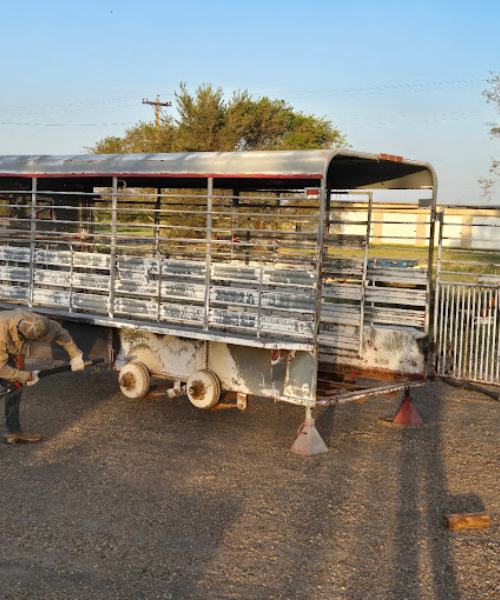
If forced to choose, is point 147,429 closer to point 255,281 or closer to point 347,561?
point 255,281

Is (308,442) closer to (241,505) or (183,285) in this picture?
(241,505)

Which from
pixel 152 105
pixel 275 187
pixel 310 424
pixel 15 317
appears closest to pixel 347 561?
pixel 310 424

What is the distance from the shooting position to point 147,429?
821cm

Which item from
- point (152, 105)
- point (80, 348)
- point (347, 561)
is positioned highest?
point (152, 105)

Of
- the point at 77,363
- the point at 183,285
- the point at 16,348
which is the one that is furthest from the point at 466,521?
the point at 16,348

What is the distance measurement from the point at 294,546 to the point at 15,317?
3812 mm

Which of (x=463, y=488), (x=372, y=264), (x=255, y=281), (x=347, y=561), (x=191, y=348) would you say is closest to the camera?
(x=347, y=561)

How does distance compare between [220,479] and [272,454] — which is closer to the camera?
[220,479]

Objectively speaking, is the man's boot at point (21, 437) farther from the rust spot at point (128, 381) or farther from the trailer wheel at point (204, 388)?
the trailer wheel at point (204, 388)

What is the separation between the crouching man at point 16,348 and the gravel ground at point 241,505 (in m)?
0.21

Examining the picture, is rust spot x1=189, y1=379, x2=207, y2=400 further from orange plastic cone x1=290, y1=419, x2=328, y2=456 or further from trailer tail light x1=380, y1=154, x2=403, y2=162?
trailer tail light x1=380, y1=154, x2=403, y2=162

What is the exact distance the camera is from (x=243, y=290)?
7344 millimetres

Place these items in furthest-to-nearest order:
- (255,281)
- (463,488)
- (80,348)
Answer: (80,348)
(255,281)
(463,488)

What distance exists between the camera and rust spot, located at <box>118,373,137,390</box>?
26.5ft
